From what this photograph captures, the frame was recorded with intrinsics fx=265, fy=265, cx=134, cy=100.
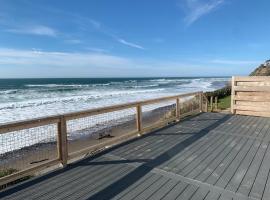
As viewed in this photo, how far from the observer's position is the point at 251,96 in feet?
28.9

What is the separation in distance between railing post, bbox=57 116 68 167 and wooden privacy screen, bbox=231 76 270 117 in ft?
22.1

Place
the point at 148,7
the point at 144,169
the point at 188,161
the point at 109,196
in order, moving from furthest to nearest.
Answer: the point at 148,7
the point at 188,161
the point at 144,169
the point at 109,196

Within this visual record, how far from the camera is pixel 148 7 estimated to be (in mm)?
18578

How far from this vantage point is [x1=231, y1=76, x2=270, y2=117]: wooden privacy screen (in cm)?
851

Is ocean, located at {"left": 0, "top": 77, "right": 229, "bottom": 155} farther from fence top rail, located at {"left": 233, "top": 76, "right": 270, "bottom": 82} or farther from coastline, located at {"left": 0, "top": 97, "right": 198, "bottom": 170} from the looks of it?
fence top rail, located at {"left": 233, "top": 76, "right": 270, "bottom": 82}

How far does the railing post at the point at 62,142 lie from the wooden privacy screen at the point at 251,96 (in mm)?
6729

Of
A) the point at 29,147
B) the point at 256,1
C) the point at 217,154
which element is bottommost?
the point at 29,147

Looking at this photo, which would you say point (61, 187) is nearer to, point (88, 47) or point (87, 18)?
point (87, 18)

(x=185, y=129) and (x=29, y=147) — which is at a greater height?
(x=185, y=129)

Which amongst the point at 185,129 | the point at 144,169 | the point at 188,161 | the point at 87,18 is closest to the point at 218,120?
the point at 185,129

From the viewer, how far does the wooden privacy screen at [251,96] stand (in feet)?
27.9

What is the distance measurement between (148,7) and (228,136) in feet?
47.9

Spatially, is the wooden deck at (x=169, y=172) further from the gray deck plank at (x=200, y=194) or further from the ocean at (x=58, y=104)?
the ocean at (x=58, y=104)

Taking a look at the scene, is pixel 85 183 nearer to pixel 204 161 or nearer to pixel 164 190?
pixel 164 190
